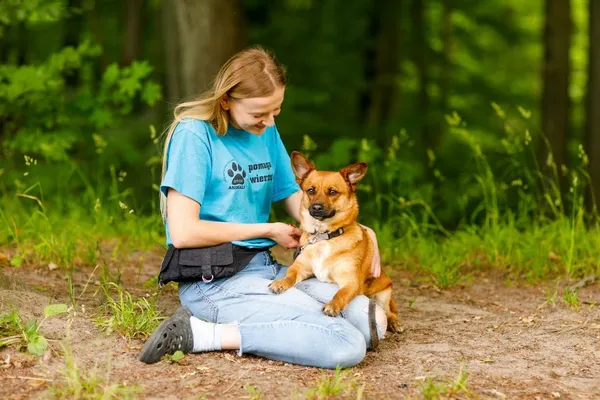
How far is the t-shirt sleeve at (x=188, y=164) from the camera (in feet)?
13.7

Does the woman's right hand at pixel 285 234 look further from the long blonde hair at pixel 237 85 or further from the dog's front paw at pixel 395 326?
the dog's front paw at pixel 395 326

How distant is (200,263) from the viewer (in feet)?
14.0

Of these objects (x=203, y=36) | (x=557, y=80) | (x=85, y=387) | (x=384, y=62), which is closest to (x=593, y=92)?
(x=557, y=80)

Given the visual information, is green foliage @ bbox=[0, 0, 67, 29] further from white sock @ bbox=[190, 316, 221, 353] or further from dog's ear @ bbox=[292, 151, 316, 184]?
white sock @ bbox=[190, 316, 221, 353]

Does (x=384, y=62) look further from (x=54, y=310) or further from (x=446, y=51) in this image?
(x=54, y=310)

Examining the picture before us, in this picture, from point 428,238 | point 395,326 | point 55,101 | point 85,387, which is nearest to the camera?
point 85,387

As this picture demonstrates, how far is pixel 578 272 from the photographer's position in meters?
6.10

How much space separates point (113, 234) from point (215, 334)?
9.62 ft

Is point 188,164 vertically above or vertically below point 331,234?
above

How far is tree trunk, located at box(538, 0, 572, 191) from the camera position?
1012cm

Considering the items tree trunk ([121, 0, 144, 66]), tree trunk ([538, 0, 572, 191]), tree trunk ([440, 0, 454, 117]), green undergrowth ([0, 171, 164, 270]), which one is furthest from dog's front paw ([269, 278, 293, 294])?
tree trunk ([121, 0, 144, 66])

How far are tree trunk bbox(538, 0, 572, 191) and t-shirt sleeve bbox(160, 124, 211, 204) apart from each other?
6.73 m

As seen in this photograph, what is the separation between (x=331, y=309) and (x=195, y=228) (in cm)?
83

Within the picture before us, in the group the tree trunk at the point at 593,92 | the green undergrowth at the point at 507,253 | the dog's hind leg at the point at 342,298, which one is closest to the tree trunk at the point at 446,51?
the tree trunk at the point at 593,92
